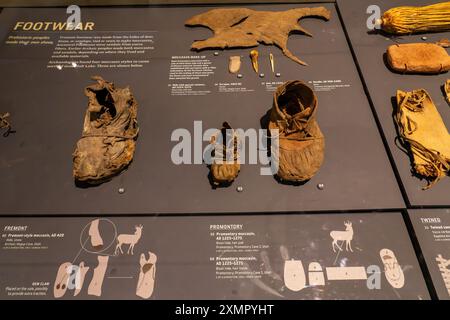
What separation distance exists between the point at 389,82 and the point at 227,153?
1.56 m

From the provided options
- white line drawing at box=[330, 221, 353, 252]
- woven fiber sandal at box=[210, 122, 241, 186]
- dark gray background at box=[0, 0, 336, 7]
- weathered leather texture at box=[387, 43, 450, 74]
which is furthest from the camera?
dark gray background at box=[0, 0, 336, 7]

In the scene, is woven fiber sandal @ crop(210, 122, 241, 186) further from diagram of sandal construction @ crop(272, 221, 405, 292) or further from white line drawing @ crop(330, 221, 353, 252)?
white line drawing @ crop(330, 221, 353, 252)

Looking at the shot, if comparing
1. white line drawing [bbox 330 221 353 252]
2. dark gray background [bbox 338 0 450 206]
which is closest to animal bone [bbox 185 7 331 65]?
A: dark gray background [bbox 338 0 450 206]

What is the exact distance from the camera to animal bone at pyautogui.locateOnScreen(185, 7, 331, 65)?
3148 millimetres

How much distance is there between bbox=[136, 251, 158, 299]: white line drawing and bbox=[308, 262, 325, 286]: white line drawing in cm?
90

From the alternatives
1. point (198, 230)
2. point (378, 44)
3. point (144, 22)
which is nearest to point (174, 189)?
point (198, 230)

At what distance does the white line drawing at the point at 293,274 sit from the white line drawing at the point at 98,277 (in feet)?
3.46

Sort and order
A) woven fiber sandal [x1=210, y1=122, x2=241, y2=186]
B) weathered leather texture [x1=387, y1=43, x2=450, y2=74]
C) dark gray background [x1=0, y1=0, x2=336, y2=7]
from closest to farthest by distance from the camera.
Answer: woven fiber sandal [x1=210, y1=122, x2=241, y2=186]
weathered leather texture [x1=387, y1=43, x2=450, y2=74]
dark gray background [x1=0, y1=0, x2=336, y2=7]

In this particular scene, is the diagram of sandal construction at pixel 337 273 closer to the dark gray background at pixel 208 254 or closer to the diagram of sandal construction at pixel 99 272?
the dark gray background at pixel 208 254

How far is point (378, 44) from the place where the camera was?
3.19 metres

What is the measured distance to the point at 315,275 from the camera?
6.73ft

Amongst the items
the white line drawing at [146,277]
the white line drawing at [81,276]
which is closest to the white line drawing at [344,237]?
the white line drawing at [146,277]

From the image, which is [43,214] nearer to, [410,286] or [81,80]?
[81,80]

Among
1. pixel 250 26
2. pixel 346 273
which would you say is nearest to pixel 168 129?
A: pixel 250 26
